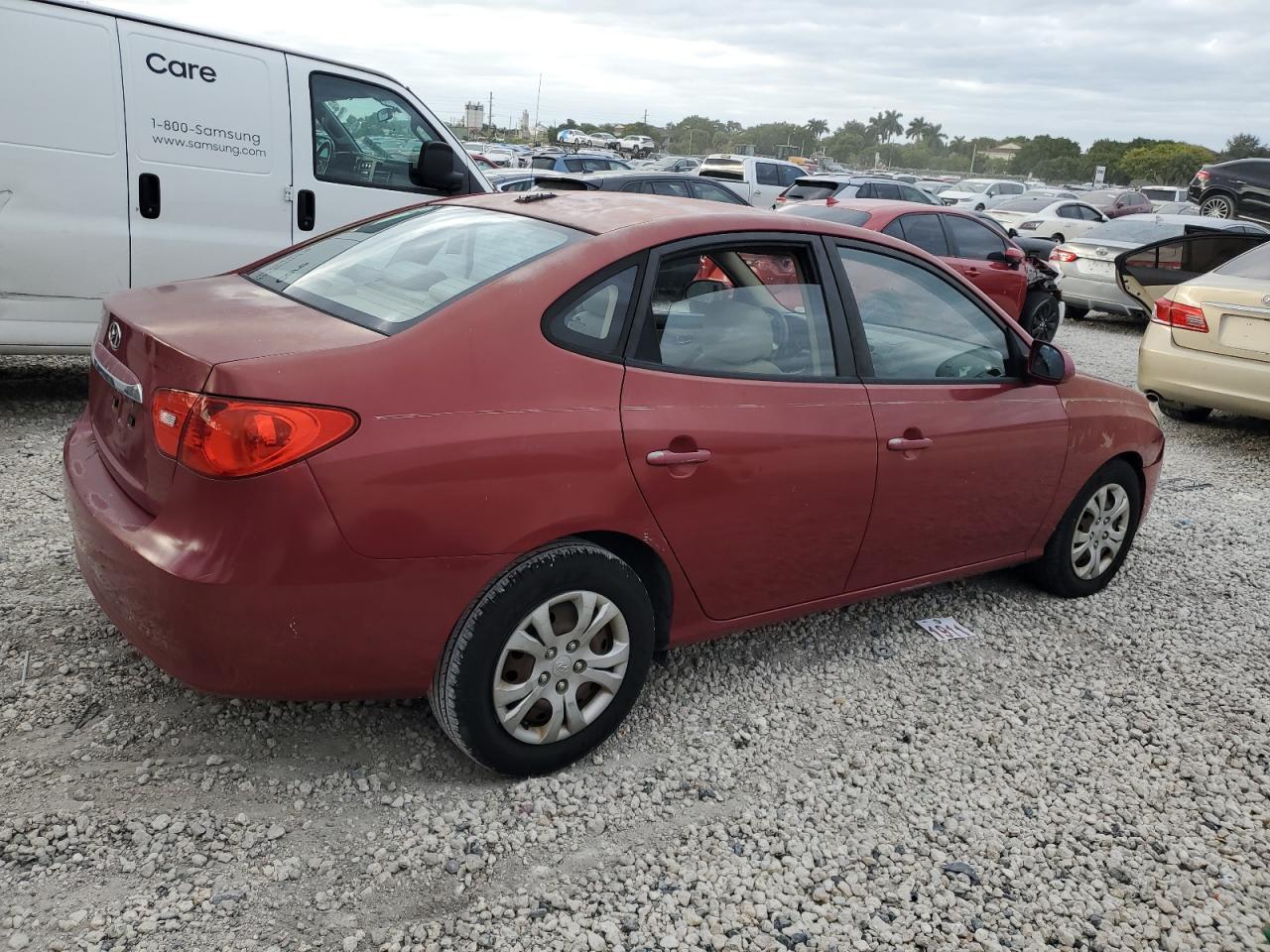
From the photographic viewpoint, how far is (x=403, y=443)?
2508 millimetres

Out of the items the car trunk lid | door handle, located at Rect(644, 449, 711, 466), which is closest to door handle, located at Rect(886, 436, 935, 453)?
door handle, located at Rect(644, 449, 711, 466)

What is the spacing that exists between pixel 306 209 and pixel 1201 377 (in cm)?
605

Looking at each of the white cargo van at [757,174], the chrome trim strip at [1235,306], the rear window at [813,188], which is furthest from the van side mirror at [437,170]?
the white cargo van at [757,174]

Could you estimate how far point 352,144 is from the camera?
21.7 ft

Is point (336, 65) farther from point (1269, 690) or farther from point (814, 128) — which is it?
point (814, 128)

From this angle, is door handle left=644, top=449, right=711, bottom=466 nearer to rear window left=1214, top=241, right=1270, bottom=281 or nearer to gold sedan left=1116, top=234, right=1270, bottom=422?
gold sedan left=1116, top=234, right=1270, bottom=422

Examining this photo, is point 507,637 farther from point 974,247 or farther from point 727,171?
point 727,171

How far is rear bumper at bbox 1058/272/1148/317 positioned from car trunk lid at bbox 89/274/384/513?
12.1 metres

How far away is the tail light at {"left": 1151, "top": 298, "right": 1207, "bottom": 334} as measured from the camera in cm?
746

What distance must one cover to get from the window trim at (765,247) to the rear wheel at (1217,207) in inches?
807

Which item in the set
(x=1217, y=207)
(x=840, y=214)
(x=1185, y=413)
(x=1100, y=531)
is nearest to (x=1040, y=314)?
(x=840, y=214)

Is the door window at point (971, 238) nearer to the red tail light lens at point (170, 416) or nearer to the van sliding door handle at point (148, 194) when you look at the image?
the van sliding door handle at point (148, 194)

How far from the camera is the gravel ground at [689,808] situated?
2.48m

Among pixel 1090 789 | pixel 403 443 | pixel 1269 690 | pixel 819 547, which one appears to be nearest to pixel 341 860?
pixel 403 443
